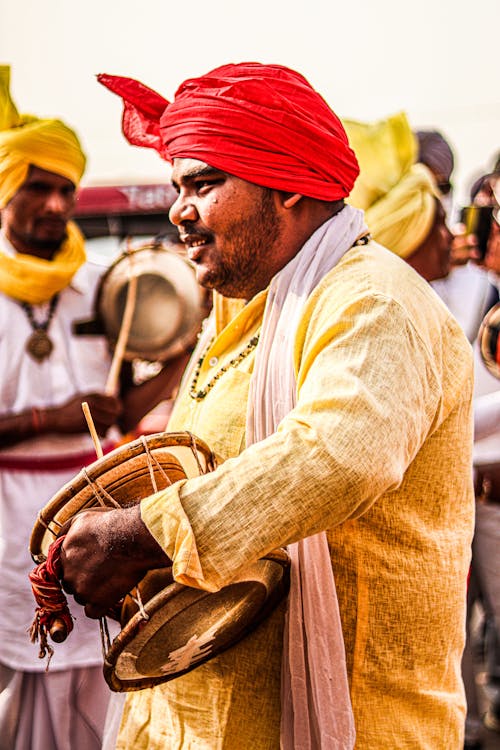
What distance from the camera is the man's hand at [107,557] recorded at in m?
1.88

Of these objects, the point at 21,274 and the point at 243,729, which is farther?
the point at 21,274

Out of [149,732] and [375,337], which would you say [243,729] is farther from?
[375,337]

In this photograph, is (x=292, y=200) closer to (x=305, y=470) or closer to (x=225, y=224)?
(x=225, y=224)

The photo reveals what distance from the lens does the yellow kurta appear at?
1.80 meters

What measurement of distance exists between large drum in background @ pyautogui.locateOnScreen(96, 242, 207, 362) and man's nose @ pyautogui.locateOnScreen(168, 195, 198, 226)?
1.95 m

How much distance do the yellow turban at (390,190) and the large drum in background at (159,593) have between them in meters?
2.46

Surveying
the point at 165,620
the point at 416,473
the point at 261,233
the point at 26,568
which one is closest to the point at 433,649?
the point at 416,473

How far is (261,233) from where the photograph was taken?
2355mm

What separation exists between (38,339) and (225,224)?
2.05m

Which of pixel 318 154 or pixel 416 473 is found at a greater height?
pixel 318 154

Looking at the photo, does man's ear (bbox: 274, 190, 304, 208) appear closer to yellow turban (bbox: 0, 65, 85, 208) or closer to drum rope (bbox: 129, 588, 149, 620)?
drum rope (bbox: 129, 588, 149, 620)

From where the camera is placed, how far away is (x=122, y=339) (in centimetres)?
431

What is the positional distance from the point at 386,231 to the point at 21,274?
1524mm

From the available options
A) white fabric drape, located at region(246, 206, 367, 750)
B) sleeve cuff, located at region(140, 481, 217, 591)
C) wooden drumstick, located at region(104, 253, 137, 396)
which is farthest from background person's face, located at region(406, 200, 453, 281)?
sleeve cuff, located at region(140, 481, 217, 591)
